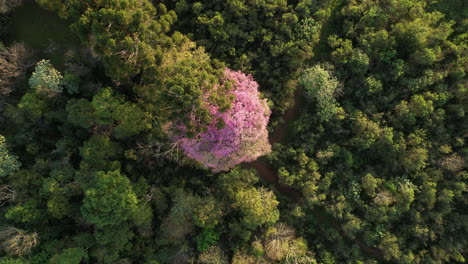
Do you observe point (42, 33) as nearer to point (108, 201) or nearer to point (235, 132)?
point (108, 201)

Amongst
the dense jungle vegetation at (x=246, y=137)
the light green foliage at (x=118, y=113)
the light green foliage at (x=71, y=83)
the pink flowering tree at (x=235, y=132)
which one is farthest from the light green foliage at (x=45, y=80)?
the pink flowering tree at (x=235, y=132)

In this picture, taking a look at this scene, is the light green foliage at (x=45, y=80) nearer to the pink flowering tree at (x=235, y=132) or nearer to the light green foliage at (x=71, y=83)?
the light green foliage at (x=71, y=83)

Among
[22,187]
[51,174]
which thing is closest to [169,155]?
[51,174]

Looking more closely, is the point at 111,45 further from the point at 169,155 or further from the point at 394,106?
the point at 394,106

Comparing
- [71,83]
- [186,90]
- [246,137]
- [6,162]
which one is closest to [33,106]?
[71,83]

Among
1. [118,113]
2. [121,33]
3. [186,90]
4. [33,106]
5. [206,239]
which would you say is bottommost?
[206,239]
